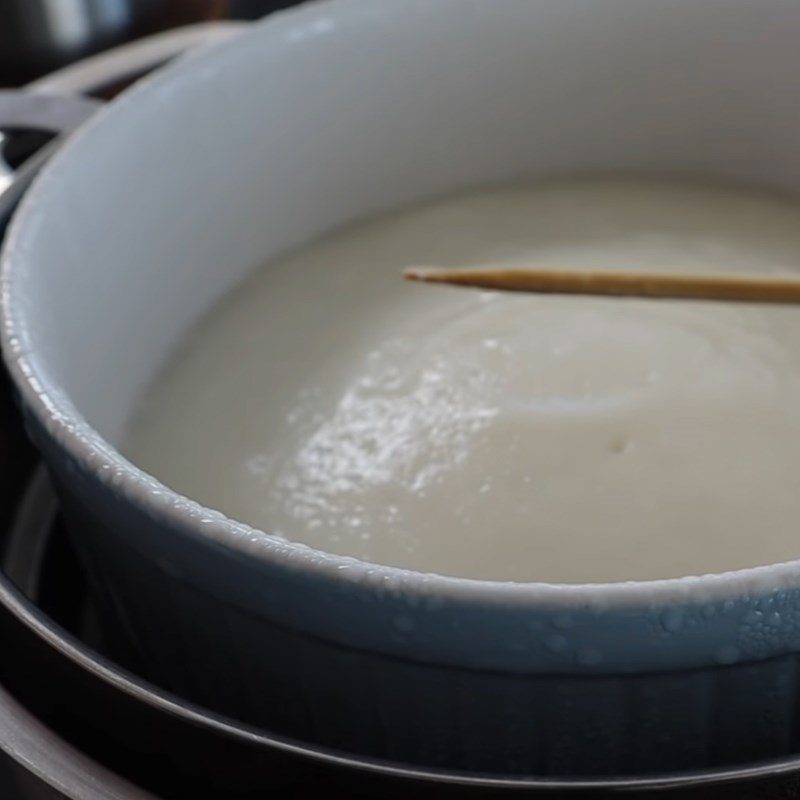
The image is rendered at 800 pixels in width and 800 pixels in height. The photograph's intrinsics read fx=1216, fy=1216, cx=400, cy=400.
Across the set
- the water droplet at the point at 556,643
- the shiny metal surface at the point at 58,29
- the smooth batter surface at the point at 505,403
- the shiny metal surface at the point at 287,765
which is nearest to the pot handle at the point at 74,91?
the shiny metal surface at the point at 58,29

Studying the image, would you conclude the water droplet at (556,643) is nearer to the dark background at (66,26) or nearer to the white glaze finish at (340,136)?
the white glaze finish at (340,136)

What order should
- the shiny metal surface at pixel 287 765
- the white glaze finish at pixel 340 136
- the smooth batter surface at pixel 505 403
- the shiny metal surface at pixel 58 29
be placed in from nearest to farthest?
the shiny metal surface at pixel 287 765 → the smooth batter surface at pixel 505 403 → the white glaze finish at pixel 340 136 → the shiny metal surface at pixel 58 29

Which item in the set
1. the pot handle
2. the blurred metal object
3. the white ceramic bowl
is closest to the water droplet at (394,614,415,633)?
the white ceramic bowl

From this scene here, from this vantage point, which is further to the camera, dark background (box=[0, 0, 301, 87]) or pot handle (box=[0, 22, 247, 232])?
dark background (box=[0, 0, 301, 87])

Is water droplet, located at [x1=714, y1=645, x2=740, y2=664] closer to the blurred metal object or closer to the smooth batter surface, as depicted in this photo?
the smooth batter surface

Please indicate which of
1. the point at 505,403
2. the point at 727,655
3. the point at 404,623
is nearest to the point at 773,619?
the point at 727,655

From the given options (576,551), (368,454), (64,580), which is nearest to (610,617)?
(576,551)
